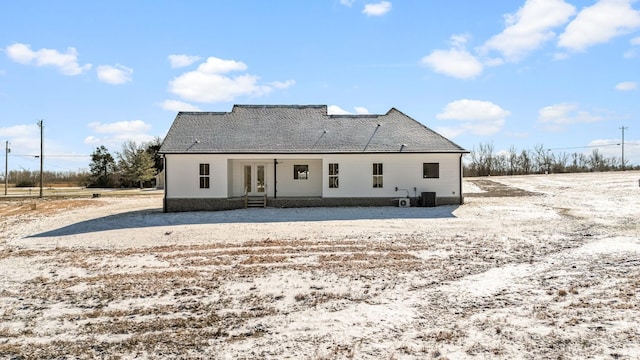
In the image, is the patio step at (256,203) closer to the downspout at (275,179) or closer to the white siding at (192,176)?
the downspout at (275,179)

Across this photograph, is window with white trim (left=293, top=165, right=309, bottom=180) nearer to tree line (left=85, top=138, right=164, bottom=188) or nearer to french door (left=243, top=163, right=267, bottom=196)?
french door (left=243, top=163, right=267, bottom=196)

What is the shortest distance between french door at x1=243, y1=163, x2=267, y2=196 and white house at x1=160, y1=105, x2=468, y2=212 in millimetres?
54

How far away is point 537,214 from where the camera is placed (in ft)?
59.0

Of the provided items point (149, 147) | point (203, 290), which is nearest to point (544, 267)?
point (203, 290)

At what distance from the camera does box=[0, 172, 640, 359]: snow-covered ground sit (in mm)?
5340

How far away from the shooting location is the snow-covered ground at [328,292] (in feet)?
17.5

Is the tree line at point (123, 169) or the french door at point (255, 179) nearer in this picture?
the french door at point (255, 179)

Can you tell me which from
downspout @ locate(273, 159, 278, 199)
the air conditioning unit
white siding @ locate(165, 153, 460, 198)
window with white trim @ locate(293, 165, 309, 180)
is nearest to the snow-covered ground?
the air conditioning unit

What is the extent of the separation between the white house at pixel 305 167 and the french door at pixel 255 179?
5 cm

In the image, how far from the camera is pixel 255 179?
76.1ft

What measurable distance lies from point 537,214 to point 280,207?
11726 mm

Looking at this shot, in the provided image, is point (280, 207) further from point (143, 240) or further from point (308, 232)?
point (143, 240)

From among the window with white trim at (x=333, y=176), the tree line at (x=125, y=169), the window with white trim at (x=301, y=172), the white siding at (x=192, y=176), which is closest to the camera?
the white siding at (x=192, y=176)

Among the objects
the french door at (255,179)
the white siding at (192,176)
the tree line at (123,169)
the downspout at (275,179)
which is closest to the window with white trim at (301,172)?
the downspout at (275,179)
